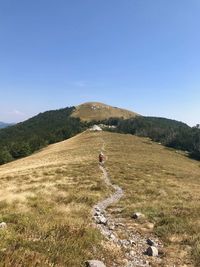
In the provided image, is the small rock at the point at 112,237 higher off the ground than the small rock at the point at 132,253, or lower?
higher

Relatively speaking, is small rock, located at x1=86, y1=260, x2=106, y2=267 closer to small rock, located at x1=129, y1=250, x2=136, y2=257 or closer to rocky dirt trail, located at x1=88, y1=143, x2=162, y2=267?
rocky dirt trail, located at x1=88, y1=143, x2=162, y2=267

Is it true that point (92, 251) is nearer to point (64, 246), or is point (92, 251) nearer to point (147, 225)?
point (64, 246)

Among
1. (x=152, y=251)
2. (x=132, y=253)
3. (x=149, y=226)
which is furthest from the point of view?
(x=149, y=226)

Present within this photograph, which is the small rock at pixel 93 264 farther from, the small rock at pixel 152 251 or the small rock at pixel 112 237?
the small rock at pixel 112 237

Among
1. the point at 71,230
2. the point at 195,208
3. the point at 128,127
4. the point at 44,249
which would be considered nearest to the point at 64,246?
the point at 44,249

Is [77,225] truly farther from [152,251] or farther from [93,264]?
[93,264]

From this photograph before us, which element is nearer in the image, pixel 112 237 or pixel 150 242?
pixel 112 237

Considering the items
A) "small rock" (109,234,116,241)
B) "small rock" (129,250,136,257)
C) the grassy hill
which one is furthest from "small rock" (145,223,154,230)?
"small rock" (129,250,136,257)

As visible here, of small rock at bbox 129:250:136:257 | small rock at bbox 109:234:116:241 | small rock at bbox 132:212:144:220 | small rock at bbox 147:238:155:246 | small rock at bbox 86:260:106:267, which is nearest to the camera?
small rock at bbox 86:260:106:267

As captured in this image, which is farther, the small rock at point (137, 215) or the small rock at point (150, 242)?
the small rock at point (137, 215)

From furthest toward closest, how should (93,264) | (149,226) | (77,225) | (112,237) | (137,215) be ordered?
(137,215), (149,226), (112,237), (77,225), (93,264)

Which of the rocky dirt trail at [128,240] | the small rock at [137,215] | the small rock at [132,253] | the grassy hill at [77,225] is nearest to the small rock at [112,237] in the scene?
the rocky dirt trail at [128,240]

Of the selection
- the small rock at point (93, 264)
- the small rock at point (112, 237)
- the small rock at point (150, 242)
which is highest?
the small rock at point (93, 264)

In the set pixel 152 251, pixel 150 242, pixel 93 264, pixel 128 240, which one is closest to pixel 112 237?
pixel 128 240
